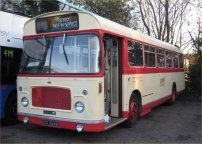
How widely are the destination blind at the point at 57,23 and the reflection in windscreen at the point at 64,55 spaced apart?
0.25 metres

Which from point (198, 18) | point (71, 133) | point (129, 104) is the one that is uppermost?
point (198, 18)

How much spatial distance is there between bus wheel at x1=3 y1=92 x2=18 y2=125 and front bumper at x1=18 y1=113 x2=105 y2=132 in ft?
3.63

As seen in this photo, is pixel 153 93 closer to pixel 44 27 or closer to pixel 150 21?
pixel 44 27

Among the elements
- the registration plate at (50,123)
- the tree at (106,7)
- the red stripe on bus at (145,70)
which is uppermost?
the tree at (106,7)

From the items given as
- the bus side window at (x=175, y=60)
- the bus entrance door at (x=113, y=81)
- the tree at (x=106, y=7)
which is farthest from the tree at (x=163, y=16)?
the bus entrance door at (x=113, y=81)

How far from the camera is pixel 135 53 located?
9578 mm

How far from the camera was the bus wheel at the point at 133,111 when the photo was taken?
9245 millimetres

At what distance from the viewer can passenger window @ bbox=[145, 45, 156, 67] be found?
35.0 feet

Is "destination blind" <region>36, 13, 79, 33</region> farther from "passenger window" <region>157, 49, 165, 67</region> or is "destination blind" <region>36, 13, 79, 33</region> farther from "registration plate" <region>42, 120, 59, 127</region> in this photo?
"passenger window" <region>157, 49, 165, 67</region>

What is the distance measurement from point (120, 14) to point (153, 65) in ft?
42.4

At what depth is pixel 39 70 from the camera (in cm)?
802

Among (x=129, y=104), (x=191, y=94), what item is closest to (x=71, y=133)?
(x=129, y=104)

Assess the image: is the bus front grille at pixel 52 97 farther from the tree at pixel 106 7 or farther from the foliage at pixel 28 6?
the tree at pixel 106 7

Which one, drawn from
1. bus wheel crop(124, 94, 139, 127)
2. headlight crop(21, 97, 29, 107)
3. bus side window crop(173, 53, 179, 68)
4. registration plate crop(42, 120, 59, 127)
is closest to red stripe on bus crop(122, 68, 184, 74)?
bus side window crop(173, 53, 179, 68)
